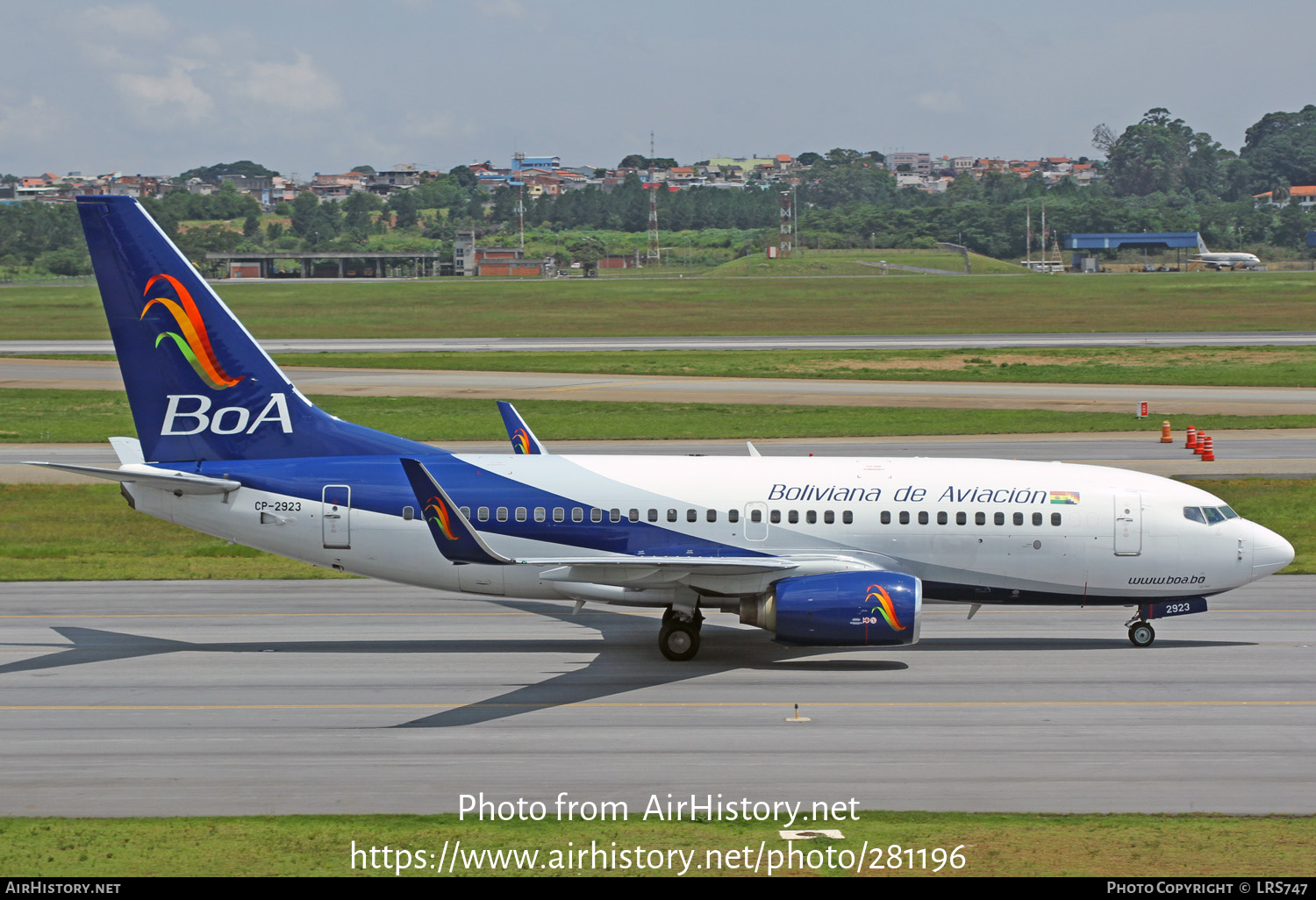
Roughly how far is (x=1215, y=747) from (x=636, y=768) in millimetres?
9290

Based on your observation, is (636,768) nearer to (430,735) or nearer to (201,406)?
(430,735)

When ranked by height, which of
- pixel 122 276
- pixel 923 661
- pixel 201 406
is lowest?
pixel 923 661

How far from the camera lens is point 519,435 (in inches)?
1222

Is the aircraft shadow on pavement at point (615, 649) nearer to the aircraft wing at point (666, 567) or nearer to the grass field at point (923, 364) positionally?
the aircraft wing at point (666, 567)

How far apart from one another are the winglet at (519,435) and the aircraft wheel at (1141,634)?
1394 cm

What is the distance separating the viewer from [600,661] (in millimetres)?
25859

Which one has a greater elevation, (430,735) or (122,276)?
(122,276)

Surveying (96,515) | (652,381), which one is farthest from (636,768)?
(652,381)

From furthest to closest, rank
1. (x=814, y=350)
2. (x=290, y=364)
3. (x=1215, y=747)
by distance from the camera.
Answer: (x=814, y=350) < (x=290, y=364) < (x=1215, y=747)

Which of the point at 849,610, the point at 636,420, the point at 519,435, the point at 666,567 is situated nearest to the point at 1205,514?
the point at 849,610

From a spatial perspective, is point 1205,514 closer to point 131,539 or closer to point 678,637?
point 678,637

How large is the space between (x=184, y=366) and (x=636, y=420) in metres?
35.0

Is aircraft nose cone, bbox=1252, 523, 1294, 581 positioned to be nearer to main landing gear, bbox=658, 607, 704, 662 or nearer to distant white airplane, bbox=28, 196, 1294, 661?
distant white airplane, bbox=28, 196, 1294, 661
